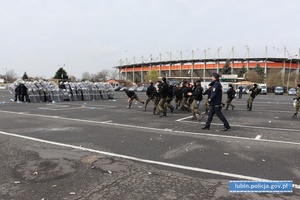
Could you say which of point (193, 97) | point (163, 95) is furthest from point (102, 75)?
point (193, 97)

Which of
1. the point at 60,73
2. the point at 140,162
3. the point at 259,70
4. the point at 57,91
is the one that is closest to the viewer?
the point at 140,162

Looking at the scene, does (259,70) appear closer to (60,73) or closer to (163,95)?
(60,73)

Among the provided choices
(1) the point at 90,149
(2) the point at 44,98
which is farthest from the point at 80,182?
Result: (2) the point at 44,98

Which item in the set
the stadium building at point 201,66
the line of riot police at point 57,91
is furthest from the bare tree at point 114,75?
the line of riot police at point 57,91

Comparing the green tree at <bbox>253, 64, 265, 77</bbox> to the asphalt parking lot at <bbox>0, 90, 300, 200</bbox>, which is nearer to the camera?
the asphalt parking lot at <bbox>0, 90, 300, 200</bbox>

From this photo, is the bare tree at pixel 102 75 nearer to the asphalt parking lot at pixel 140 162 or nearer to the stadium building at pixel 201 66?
the stadium building at pixel 201 66

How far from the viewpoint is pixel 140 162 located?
19.0 ft

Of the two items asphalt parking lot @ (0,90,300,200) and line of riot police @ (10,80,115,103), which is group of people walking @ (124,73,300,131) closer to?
asphalt parking lot @ (0,90,300,200)

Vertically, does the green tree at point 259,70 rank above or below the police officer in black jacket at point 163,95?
above

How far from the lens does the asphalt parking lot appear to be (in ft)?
14.0

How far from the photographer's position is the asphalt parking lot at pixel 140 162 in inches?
169

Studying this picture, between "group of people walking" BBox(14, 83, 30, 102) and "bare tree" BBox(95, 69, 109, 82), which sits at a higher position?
"bare tree" BBox(95, 69, 109, 82)

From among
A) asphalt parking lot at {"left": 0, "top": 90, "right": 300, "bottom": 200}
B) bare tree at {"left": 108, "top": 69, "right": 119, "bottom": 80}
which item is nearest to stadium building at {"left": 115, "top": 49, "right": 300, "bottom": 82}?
bare tree at {"left": 108, "top": 69, "right": 119, "bottom": 80}

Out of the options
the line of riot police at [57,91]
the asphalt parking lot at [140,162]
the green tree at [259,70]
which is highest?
the green tree at [259,70]
